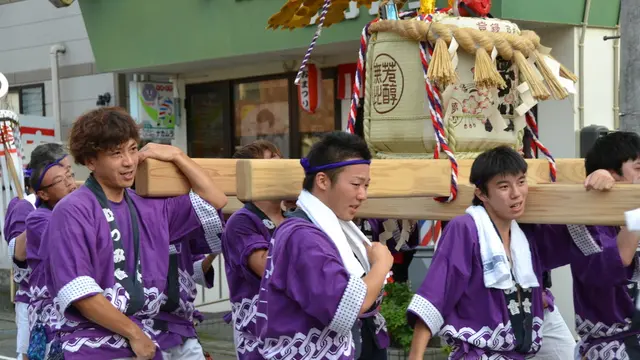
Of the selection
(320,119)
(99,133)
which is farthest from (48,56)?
(99,133)

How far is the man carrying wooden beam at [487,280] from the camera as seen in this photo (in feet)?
11.6

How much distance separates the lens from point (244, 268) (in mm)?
4199

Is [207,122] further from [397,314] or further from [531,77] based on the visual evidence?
[531,77]

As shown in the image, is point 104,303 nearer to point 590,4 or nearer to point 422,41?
point 422,41

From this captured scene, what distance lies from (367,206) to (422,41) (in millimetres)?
749

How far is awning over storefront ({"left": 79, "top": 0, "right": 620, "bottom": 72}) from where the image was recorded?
9.29 m

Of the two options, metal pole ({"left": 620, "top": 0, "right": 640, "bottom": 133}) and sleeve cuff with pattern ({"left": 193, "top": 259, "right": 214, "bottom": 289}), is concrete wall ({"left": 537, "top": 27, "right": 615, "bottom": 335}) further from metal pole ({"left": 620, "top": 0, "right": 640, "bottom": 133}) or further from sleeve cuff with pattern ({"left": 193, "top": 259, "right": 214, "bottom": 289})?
sleeve cuff with pattern ({"left": 193, "top": 259, "right": 214, "bottom": 289})

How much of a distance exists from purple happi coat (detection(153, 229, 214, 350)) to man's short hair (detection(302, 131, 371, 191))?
984 millimetres

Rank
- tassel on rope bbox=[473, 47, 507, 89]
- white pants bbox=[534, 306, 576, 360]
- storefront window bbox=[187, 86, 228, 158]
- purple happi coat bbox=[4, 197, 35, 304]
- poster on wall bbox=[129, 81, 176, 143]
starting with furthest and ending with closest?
1. storefront window bbox=[187, 86, 228, 158]
2. poster on wall bbox=[129, 81, 176, 143]
3. purple happi coat bbox=[4, 197, 35, 304]
4. white pants bbox=[534, 306, 576, 360]
5. tassel on rope bbox=[473, 47, 507, 89]

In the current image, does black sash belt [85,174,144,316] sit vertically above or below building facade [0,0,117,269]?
below

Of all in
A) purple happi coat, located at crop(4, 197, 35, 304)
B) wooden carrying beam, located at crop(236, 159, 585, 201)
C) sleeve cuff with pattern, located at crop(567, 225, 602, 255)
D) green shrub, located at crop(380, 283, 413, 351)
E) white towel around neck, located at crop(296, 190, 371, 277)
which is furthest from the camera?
green shrub, located at crop(380, 283, 413, 351)

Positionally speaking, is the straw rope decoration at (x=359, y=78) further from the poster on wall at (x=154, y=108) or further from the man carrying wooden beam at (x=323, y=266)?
the poster on wall at (x=154, y=108)

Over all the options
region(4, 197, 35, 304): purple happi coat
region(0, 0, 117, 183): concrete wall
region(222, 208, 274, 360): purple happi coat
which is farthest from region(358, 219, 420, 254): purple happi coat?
region(0, 0, 117, 183): concrete wall

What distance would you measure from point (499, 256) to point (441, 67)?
2.62 ft
